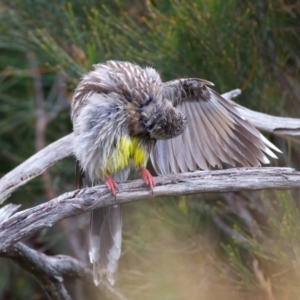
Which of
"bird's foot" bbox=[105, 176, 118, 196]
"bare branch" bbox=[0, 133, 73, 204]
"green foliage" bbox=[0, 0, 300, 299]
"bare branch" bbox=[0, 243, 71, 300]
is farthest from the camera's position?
"green foliage" bbox=[0, 0, 300, 299]

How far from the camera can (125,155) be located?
3191mm

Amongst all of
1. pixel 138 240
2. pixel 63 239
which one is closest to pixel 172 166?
pixel 138 240

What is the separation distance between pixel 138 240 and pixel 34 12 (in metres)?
1.71

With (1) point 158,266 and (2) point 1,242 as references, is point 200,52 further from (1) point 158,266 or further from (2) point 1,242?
(2) point 1,242

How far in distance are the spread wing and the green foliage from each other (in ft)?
1.06

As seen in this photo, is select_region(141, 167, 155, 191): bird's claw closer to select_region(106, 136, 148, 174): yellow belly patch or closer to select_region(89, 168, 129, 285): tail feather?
select_region(106, 136, 148, 174): yellow belly patch

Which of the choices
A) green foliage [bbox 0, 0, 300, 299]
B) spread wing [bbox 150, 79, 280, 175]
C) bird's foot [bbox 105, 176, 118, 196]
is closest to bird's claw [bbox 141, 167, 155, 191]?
bird's foot [bbox 105, 176, 118, 196]

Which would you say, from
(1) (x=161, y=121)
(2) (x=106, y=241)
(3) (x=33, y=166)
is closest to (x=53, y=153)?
(3) (x=33, y=166)

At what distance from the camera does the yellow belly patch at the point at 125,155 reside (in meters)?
3.17

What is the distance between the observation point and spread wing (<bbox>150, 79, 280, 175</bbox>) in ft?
11.5

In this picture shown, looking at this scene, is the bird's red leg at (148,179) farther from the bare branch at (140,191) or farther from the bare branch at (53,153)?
the bare branch at (53,153)

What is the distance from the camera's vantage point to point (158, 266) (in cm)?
409

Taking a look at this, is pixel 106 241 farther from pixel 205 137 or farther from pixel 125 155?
pixel 205 137

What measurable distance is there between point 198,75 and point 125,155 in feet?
3.78
